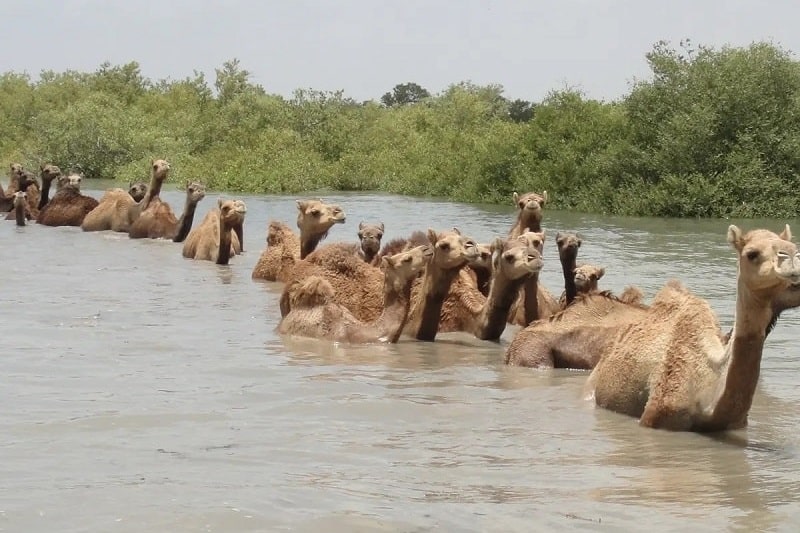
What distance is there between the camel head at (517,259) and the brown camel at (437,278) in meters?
0.24

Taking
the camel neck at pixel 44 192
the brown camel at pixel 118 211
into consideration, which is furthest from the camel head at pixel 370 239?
the camel neck at pixel 44 192

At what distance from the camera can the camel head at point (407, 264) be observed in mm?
10555

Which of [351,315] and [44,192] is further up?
[44,192]

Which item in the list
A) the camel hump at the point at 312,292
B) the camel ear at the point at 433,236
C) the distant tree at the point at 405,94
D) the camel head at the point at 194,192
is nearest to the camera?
the camel ear at the point at 433,236

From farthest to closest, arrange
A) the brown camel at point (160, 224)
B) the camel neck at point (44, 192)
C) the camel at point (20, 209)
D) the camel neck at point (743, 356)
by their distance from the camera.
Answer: the camel neck at point (44, 192) → the camel at point (20, 209) → the brown camel at point (160, 224) → the camel neck at point (743, 356)

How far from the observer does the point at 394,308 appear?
1078 cm

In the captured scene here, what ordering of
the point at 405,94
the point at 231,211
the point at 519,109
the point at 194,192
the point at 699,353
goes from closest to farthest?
1. the point at 699,353
2. the point at 231,211
3. the point at 194,192
4. the point at 519,109
5. the point at 405,94

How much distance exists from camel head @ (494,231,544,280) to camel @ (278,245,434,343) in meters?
0.59

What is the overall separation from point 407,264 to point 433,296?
0.52 m

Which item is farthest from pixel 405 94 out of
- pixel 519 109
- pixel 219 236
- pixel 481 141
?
pixel 219 236

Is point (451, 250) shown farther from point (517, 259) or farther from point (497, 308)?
point (497, 308)

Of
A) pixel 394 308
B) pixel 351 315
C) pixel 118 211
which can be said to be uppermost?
pixel 118 211

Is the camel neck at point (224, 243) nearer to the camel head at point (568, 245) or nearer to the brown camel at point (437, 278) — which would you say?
the brown camel at point (437, 278)

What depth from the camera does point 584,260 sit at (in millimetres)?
19094
